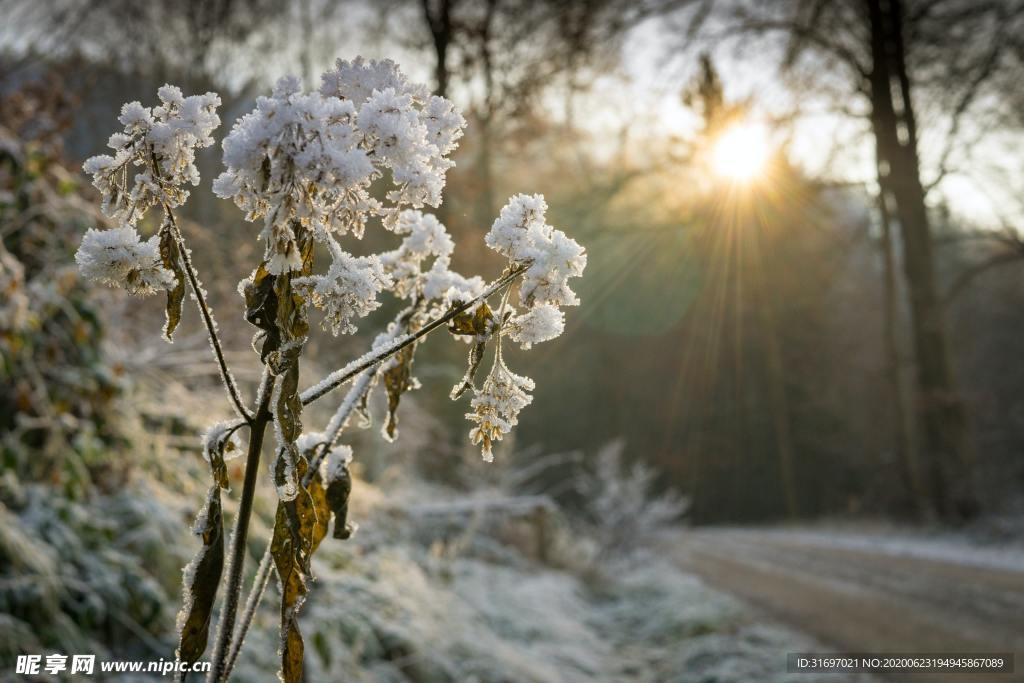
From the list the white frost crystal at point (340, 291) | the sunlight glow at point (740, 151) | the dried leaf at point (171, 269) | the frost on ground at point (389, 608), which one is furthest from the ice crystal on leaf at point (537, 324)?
the sunlight glow at point (740, 151)

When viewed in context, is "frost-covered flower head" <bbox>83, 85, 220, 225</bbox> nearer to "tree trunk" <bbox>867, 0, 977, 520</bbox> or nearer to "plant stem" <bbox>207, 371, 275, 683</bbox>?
"plant stem" <bbox>207, 371, 275, 683</bbox>

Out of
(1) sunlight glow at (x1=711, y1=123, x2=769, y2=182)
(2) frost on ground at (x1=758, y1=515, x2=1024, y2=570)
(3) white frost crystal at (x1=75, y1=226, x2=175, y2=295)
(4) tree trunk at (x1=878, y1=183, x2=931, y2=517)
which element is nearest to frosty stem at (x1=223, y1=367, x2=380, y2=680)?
(3) white frost crystal at (x1=75, y1=226, x2=175, y2=295)

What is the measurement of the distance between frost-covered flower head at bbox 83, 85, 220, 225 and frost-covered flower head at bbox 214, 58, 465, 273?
98 millimetres

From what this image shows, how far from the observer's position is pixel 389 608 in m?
3.62

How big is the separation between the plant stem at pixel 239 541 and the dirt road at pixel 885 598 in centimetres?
420

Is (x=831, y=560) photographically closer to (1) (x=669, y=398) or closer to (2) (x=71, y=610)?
(2) (x=71, y=610)

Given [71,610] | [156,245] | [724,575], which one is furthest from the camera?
[724,575]

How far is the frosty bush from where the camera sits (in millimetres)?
901

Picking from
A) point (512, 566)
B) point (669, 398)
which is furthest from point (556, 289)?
point (669, 398)

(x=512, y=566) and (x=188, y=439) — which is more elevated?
(x=188, y=439)

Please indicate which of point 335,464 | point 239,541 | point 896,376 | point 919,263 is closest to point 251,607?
point 239,541

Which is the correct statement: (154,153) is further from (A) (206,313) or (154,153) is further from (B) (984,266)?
(B) (984,266)

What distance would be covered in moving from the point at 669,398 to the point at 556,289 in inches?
871

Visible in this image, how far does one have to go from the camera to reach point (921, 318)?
1073cm
